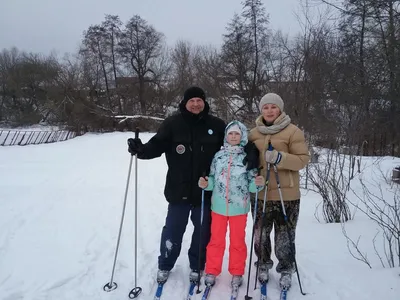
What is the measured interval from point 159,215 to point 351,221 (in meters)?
3.11

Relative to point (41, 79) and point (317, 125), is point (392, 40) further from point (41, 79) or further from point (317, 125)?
point (41, 79)

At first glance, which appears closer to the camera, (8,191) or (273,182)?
(273,182)

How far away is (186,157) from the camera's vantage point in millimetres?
2682

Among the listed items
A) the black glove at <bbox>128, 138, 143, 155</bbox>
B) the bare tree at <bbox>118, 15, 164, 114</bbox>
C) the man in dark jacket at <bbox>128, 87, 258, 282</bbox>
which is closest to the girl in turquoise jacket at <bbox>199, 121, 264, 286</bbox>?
the man in dark jacket at <bbox>128, 87, 258, 282</bbox>

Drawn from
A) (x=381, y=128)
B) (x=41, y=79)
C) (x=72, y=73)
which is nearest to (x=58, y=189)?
(x=381, y=128)

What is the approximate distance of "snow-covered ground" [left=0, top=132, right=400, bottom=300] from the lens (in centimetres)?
261

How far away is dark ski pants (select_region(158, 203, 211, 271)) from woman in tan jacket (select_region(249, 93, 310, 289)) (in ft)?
1.70

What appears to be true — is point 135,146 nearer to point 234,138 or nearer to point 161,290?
point 234,138

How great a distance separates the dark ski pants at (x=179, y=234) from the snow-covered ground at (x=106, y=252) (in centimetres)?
20

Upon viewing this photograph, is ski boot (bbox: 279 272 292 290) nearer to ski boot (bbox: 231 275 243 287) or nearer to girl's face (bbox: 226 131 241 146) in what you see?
ski boot (bbox: 231 275 243 287)

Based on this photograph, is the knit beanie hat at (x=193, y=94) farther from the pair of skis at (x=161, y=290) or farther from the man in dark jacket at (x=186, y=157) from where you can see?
the pair of skis at (x=161, y=290)

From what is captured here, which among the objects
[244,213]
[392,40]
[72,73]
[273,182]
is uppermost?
[72,73]

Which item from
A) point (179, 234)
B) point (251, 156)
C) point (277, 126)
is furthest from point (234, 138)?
point (179, 234)

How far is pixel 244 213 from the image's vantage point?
257 centimetres
